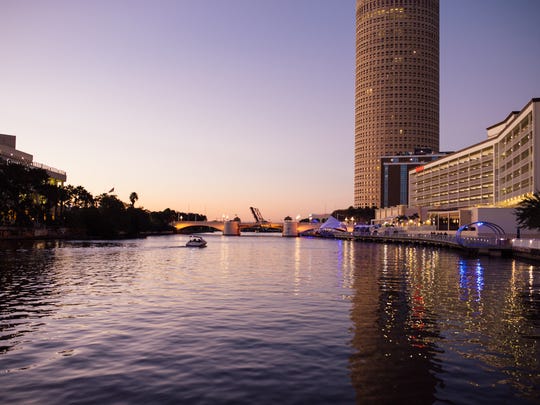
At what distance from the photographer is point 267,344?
77.3 ft

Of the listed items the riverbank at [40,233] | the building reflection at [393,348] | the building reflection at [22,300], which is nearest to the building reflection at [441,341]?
the building reflection at [393,348]

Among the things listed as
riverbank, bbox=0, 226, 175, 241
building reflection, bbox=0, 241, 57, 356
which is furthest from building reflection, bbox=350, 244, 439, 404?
riverbank, bbox=0, 226, 175, 241

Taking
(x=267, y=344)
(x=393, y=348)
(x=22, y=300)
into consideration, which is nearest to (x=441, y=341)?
(x=393, y=348)

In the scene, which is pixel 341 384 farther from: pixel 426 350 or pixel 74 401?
pixel 74 401

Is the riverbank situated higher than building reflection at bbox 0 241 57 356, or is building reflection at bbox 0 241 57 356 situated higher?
the riverbank

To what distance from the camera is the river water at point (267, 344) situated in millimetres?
16906

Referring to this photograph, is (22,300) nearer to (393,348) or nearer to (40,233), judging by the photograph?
(393,348)

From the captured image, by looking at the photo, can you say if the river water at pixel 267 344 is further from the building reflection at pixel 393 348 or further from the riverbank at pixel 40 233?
the riverbank at pixel 40 233

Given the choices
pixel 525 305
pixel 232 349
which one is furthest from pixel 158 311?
pixel 525 305

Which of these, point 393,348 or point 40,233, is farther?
point 40,233

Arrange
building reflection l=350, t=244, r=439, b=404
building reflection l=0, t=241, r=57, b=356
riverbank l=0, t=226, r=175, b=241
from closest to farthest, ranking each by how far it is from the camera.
Result: 1. building reflection l=350, t=244, r=439, b=404
2. building reflection l=0, t=241, r=57, b=356
3. riverbank l=0, t=226, r=175, b=241

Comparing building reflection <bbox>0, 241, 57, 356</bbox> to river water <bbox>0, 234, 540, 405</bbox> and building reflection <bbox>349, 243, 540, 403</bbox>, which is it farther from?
building reflection <bbox>349, 243, 540, 403</bbox>

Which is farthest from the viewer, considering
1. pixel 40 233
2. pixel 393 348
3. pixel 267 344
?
pixel 40 233

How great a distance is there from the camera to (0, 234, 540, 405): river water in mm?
16906
